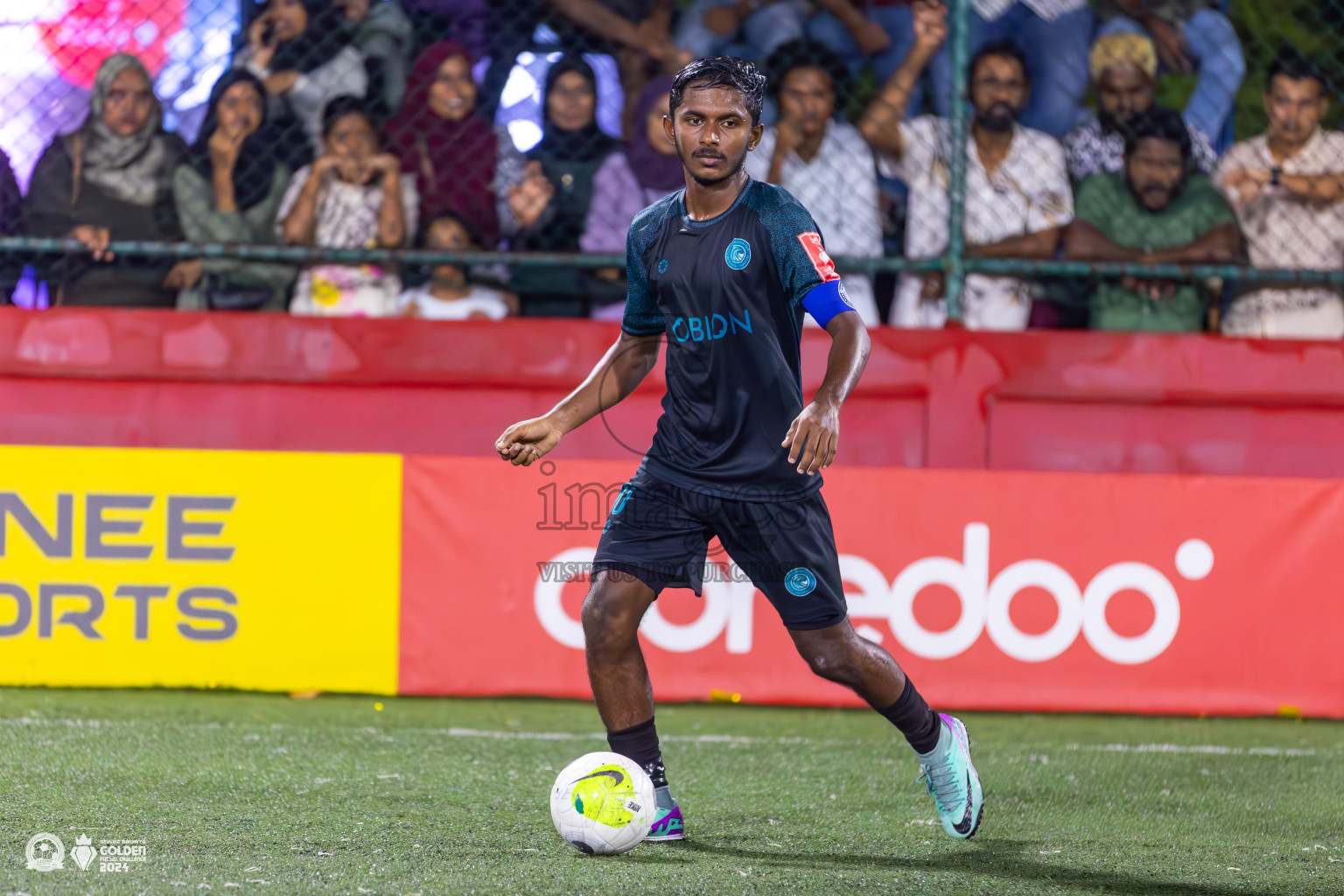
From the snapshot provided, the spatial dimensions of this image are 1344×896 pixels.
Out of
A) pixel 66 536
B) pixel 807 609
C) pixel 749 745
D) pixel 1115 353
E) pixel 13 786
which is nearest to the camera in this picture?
pixel 807 609

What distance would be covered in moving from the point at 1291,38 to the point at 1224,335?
1480 mm

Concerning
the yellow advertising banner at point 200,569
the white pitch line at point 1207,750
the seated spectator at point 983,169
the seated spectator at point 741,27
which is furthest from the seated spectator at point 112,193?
the white pitch line at point 1207,750

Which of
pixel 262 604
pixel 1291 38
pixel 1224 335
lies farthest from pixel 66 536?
pixel 1291 38

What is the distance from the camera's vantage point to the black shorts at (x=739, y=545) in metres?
3.48

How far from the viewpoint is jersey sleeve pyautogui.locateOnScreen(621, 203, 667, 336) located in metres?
3.56

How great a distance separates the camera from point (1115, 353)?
6332mm

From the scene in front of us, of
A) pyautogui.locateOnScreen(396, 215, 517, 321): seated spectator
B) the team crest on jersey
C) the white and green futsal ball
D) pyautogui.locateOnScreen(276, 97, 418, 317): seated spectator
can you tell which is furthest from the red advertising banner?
the team crest on jersey

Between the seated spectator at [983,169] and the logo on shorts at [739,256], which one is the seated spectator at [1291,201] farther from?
the logo on shorts at [739,256]

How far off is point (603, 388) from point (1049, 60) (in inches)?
150

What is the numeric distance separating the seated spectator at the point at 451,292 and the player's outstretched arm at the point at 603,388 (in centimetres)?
287

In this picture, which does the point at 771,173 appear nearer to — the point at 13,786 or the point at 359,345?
the point at 359,345

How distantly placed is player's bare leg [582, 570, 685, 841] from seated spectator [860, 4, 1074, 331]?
11.2ft
